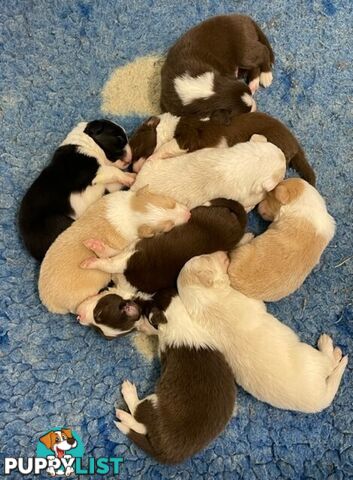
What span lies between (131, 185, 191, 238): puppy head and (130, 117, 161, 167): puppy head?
372 mm

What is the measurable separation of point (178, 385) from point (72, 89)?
188 centimetres

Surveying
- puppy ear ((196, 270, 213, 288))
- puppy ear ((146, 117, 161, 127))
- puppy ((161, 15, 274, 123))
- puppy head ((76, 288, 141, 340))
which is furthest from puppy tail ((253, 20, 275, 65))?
puppy head ((76, 288, 141, 340))

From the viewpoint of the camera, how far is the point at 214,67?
9.89 feet

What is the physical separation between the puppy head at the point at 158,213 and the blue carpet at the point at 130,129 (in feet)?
2.00

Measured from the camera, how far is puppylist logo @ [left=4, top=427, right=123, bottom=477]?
8.25 ft

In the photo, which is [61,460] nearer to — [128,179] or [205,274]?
[205,274]

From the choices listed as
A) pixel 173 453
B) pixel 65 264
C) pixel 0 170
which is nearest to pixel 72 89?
pixel 0 170

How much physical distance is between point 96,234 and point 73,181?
323mm

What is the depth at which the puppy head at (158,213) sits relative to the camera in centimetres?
262

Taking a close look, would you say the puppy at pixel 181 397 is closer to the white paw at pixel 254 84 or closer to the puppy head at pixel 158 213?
the puppy head at pixel 158 213

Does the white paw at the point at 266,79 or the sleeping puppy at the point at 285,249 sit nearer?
the sleeping puppy at the point at 285,249

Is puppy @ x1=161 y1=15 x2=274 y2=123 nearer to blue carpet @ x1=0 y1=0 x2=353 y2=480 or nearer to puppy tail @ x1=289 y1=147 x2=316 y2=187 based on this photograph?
blue carpet @ x1=0 y1=0 x2=353 y2=480

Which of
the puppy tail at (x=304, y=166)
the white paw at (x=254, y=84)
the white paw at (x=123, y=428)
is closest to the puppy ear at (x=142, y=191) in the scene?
the puppy tail at (x=304, y=166)

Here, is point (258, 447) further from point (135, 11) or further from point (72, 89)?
point (135, 11)
